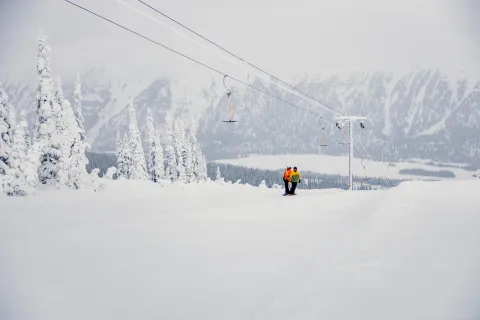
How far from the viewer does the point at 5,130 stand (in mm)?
30703

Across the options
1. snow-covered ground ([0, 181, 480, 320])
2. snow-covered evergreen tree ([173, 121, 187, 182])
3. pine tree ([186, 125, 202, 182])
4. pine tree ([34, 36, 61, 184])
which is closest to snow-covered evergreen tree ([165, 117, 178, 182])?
snow-covered evergreen tree ([173, 121, 187, 182])

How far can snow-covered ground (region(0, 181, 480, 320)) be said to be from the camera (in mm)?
5113

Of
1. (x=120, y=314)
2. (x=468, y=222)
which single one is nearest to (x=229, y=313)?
(x=120, y=314)

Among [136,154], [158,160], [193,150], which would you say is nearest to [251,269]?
[136,154]

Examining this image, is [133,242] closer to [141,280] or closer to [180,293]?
[141,280]

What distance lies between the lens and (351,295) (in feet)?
17.2

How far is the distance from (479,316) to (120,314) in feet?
14.1

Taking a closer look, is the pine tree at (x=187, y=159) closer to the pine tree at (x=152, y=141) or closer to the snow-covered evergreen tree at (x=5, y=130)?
the pine tree at (x=152, y=141)

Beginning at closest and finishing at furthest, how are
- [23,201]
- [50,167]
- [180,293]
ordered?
[180,293], [23,201], [50,167]

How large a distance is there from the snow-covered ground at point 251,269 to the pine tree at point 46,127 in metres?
18.9

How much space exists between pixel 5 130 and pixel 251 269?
30357mm

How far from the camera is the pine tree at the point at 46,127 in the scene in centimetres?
3003

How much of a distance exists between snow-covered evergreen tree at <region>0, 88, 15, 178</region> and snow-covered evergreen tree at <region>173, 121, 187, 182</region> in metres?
35.2

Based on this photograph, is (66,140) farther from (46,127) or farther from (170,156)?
(170,156)
